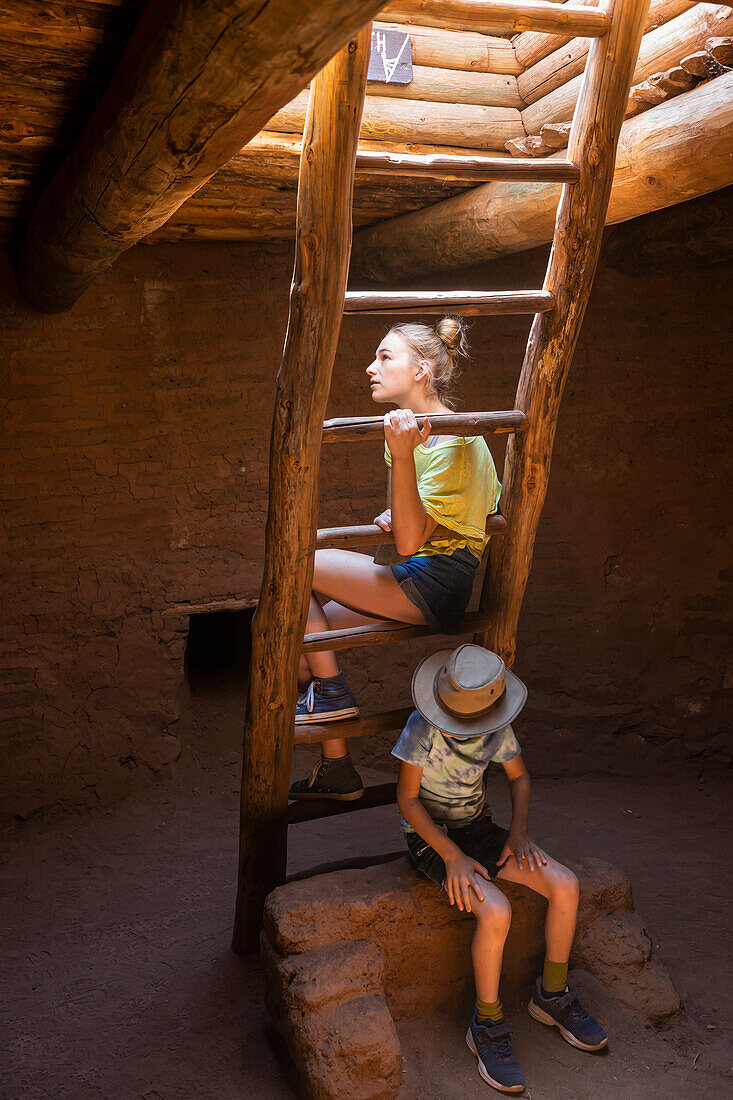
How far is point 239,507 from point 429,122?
6.69 ft

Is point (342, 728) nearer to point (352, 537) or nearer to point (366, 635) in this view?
point (366, 635)

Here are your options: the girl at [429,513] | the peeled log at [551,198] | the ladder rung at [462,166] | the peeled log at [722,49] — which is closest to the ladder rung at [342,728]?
the girl at [429,513]

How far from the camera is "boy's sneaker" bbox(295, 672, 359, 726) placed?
304 cm

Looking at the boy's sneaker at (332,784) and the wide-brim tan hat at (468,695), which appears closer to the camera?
the wide-brim tan hat at (468,695)

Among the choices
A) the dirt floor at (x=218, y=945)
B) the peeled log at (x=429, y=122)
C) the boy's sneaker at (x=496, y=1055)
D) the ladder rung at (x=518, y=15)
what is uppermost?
the ladder rung at (x=518, y=15)

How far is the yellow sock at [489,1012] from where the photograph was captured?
2592 millimetres

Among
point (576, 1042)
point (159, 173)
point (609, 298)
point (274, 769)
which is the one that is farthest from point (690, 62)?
point (576, 1042)

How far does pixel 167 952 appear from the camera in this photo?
11.2ft

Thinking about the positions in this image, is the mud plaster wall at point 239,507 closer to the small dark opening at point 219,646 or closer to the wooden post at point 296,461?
the small dark opening at point 219,646

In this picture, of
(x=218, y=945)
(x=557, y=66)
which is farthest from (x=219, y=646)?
(x=557, y=66)

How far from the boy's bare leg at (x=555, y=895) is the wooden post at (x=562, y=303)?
30.8 inches

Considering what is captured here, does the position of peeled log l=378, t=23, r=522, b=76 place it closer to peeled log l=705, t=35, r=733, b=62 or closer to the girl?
peeled log l=705, t=35, r=733, b=62

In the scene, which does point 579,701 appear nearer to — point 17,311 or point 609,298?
point 609,298

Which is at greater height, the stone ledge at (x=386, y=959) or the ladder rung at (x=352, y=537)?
the ladder rung at (x=352, y=537)
